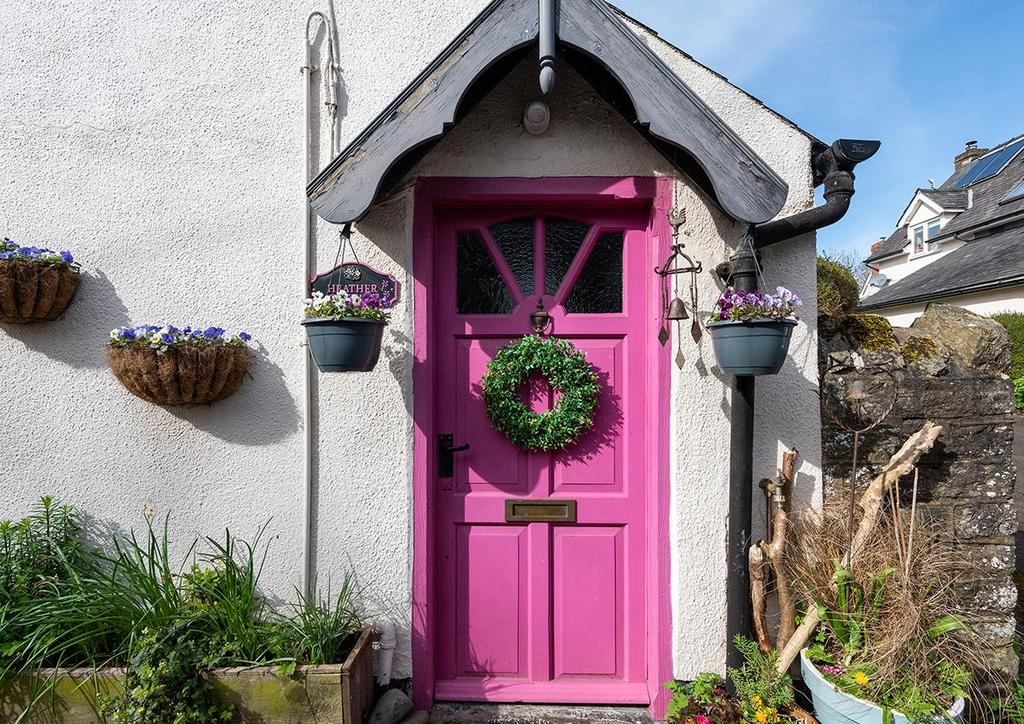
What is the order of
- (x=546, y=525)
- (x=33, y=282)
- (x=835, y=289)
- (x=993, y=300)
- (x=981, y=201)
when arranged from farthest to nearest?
(x=981, y=201) < (x=993, y=300) < (x=835, y=289) < (x=546, y=525) < (x=33, y=282)

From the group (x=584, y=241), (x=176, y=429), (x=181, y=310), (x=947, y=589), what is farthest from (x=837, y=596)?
(x=181, y=310)

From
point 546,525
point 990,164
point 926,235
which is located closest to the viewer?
point 546,525

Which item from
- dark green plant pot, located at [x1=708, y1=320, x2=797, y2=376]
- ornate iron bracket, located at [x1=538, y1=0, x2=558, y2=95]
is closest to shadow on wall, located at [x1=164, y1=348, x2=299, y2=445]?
ornate iron bracket, located at [x1=538, y1=0, x2=558, y2=95]

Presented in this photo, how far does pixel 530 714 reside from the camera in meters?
2.75

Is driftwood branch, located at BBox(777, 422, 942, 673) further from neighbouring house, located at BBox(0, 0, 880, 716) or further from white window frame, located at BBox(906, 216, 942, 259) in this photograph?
white window frame, located at BBox(906, 216, 942, 259)

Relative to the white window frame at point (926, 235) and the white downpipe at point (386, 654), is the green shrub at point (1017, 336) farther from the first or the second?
the white downpipe at point (386, 654)

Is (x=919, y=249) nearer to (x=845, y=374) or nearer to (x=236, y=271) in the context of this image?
(x=845, y=374)

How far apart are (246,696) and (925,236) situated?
88.8 ft

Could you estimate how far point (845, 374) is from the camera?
281 centimetres

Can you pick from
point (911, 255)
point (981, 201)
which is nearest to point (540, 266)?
point (981, 201)

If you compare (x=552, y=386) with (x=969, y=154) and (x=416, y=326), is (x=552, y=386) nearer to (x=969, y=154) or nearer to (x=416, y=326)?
(x=416, y=326)

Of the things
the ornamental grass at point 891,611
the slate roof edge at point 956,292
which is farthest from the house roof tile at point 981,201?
the ornamental grass at point 891,611

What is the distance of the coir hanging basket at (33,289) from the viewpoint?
2637mm

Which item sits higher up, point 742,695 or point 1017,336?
point 1017,336
